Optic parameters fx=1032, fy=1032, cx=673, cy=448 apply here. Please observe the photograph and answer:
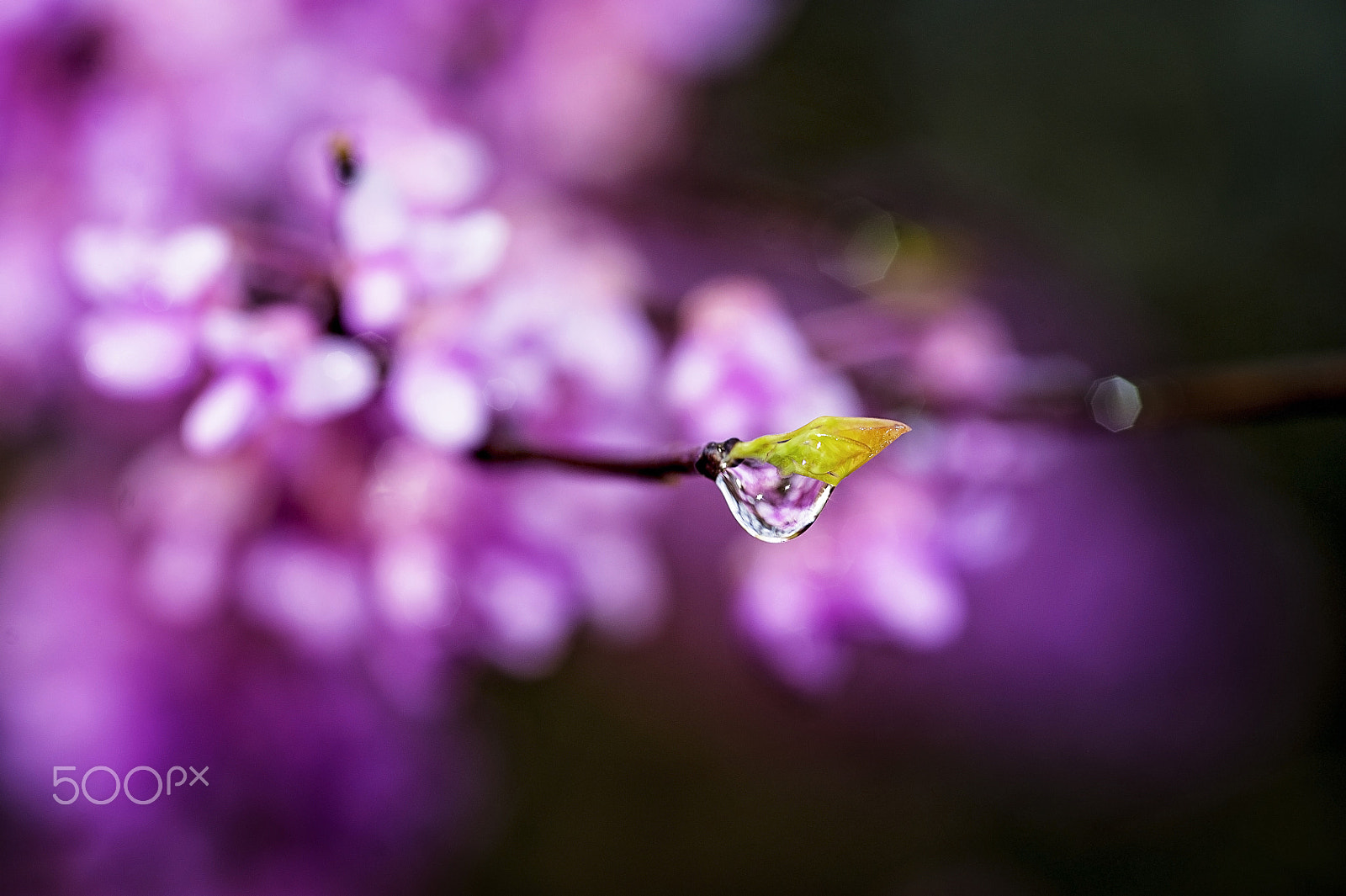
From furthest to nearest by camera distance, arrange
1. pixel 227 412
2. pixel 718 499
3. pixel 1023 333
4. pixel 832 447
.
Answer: pixel 1023 333 < pixel 718 499 < pixel 227 412 < pixel 832 447

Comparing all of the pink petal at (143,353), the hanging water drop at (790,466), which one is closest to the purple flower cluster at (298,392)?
the pink petal at (143,353)

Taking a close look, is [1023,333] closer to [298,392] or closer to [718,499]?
[718,499]

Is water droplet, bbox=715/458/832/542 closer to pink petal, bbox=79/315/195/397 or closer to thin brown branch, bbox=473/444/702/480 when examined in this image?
thin brown branch, bbox=473/444/702/480

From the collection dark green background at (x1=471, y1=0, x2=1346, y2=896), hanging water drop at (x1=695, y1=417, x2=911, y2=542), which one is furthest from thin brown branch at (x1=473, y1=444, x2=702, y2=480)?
dark green background at (x1=471, y1=0, x2=1346, y2=896)

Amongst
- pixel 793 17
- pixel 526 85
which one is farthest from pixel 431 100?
pixel 793 17

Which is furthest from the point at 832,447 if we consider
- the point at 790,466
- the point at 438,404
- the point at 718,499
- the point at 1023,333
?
the point at 1023,333

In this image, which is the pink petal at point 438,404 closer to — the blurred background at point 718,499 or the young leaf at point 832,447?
the blurred background at point 718,499

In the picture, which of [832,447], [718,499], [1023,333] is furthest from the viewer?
[1023,333]
